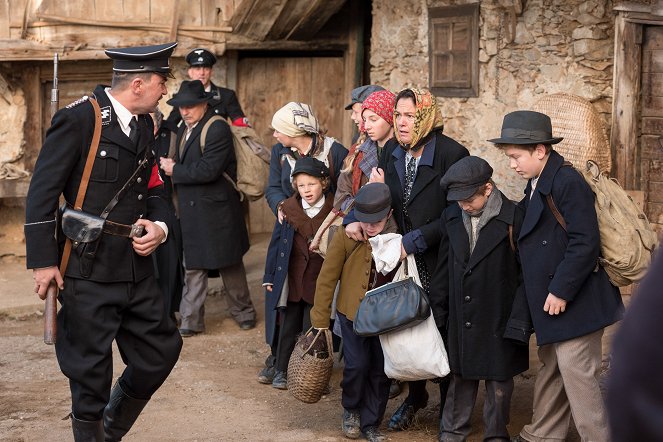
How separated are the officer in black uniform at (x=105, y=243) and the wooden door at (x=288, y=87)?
579 cm

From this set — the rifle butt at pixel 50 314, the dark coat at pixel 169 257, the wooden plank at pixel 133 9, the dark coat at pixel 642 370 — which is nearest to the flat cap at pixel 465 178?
the rifle butt at pixel 50 314

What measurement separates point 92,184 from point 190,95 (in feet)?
10.1

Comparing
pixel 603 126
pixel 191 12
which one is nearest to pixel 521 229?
pixel 603 126

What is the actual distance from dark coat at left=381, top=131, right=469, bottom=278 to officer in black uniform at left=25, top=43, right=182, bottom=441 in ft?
4.72

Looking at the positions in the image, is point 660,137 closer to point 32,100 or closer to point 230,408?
point 230,408

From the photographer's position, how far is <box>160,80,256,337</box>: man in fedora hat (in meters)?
7.78

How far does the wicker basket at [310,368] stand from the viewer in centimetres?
579

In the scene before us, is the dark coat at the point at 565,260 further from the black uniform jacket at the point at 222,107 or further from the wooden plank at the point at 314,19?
the wooden plank at the point at 314,19

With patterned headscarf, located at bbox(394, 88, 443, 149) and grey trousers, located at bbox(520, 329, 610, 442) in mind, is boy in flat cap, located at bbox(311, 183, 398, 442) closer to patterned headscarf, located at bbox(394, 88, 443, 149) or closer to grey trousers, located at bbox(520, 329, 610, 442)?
patterned headscarf, located at bbox(394, 88, 443, 149)

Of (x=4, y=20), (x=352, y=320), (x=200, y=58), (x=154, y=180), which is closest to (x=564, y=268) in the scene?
(x=352, y=320)

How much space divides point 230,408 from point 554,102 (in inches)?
112

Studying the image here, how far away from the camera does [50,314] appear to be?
14.9ft

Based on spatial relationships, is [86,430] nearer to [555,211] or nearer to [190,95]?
[555,211]

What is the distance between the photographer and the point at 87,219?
4641 millimetres
